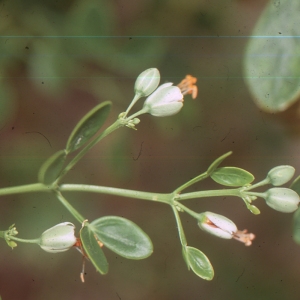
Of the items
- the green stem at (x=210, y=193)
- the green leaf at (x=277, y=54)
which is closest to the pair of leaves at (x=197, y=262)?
the green stem at (x=210, y=193)

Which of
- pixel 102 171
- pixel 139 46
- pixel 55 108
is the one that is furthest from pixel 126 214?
pixel 139 46

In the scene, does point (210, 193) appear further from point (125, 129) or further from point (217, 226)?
point (125, 129)

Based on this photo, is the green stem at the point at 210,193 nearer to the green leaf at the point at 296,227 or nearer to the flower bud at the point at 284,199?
the flower bud at the point at 284,199

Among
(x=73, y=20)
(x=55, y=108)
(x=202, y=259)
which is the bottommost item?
(x=202, y=259)

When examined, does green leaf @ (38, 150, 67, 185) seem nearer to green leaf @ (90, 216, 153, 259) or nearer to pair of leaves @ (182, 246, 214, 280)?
green leaf @ (90, 216, 153, 259)

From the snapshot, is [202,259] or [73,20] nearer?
[202,259]

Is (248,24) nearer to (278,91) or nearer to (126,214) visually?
(278,91)

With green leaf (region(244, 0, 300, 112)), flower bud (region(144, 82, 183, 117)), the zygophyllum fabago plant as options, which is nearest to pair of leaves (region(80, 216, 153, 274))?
the zygophyllum fabago plant
